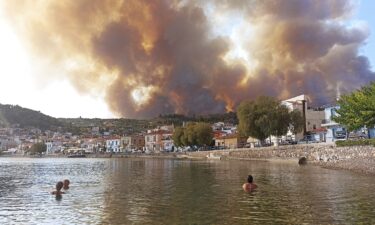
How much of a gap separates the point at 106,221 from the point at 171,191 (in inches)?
→ 502

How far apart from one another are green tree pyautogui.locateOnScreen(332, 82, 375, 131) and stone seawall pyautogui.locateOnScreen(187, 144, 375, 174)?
371 cm

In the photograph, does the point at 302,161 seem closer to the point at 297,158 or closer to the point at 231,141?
the point at 297,158

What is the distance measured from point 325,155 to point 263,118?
24910 millimetres

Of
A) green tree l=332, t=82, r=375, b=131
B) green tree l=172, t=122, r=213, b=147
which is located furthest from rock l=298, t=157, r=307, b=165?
green tree l=172, t=122, r=213, b=147

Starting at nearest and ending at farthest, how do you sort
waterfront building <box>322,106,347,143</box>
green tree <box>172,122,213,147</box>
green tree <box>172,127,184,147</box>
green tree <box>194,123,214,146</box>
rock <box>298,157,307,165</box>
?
rock <box>298,157,307,165</box> < waterfront building <box>322,106,347,143</box> < green tree <box>194,123,214,146</box> < green tree <box>172,122,213,147</box> < green tree <box>172,127,184,147</box>

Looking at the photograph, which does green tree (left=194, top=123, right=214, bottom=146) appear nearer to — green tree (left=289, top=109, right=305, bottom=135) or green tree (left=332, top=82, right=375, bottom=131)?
green tree (left=289, top=109, right=305, bottom=135)

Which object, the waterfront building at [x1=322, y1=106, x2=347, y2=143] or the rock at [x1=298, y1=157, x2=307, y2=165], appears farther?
the waterfront building at [x1=322, y1=106, x2=347, y2=143]

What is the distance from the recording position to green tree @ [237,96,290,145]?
298 feet

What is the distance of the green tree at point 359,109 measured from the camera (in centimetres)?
5897

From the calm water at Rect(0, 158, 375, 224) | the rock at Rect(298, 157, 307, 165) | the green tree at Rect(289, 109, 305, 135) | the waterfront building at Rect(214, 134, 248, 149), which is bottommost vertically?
the calm water at Rect(0, 158, 375, 224)

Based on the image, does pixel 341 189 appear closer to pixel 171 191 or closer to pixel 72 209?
pixel 171 191

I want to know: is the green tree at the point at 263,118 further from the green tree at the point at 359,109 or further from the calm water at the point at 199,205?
the calm water at the point at 199,205

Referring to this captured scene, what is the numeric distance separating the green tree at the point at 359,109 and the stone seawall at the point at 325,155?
12.2 ft

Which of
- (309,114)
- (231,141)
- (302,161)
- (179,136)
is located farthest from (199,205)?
(231,141)
